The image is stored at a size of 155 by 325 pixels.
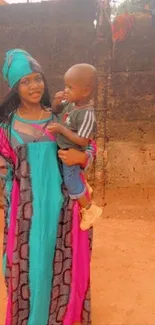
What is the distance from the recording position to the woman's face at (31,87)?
6.34 ft

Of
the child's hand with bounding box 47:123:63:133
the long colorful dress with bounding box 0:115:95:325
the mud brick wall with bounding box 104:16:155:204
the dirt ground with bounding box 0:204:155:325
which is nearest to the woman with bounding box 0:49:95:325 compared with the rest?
the long colorful dress with bounding box 0:115:95:325

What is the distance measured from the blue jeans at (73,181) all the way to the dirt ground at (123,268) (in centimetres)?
114

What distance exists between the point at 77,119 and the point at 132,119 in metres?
2.99

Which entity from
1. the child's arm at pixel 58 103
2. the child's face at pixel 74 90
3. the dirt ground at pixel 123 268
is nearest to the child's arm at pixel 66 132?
the child's face at pixel 74 90

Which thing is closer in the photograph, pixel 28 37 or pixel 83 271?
pixel 83 271

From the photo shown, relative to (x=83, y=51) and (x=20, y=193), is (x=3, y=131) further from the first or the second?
(x=83, y=51)

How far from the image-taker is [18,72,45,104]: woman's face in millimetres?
1932

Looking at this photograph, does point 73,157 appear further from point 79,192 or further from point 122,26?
point 122,26

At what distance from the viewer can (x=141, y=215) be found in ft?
15.2

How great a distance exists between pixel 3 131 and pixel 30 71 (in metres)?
0.35

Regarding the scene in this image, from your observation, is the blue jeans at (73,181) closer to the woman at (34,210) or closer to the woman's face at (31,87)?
the woman at (34,210)

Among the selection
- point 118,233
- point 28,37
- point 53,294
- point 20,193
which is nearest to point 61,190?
point 20,193

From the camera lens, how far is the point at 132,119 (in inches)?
186

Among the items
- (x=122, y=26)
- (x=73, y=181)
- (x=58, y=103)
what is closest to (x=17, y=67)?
(x=58, y=103)
